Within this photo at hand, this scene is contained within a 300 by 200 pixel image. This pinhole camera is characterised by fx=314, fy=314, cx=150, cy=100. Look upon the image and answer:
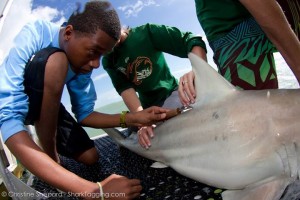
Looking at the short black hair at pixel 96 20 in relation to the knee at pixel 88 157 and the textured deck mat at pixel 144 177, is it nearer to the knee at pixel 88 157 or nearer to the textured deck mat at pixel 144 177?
the textured deck mat at pixel 144 177

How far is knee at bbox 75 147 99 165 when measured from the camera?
2355 mm

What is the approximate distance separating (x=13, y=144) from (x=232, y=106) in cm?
101

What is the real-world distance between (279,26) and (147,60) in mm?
1489

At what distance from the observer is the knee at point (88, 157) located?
2355 millimetres

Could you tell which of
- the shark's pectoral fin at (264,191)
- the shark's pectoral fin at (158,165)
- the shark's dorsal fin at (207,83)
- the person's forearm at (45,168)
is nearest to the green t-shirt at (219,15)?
the shark's dorsal fin at (207,83)

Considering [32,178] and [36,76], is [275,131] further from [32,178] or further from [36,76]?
[32,178]

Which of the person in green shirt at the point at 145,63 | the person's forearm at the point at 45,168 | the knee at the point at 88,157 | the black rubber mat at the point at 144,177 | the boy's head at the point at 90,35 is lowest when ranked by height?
the knee at the point at 88,157

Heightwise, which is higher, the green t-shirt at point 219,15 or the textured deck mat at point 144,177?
the green t-shirt at point 219,15

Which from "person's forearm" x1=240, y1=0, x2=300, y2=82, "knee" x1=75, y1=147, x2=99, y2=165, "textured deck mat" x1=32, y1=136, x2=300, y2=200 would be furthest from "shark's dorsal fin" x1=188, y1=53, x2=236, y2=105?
"knee" x1=75, y1=147, x2=99, y2=165

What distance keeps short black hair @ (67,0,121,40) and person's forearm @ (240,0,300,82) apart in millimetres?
758

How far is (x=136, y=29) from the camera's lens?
271 cm

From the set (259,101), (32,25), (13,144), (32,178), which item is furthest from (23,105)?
(259,101)

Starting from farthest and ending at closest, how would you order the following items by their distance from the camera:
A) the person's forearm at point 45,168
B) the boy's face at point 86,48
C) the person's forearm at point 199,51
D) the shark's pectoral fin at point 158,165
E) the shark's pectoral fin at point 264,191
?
the person's forearm at point 199,51, the shark's pectoral fin at point 158,165, the boy's face at point 86,48, the person's forearm at point 45,168, the shark's pectoral fin at point 264,191

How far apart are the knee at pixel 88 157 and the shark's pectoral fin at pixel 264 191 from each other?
1.35 metres
